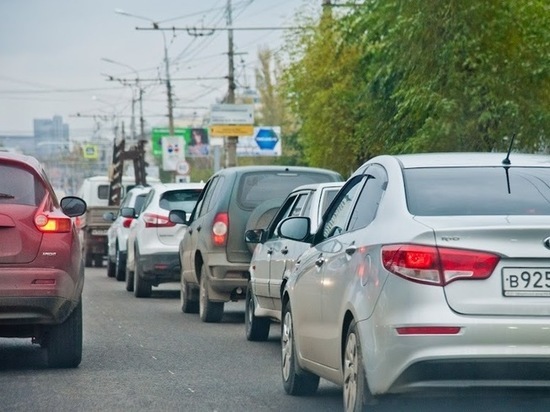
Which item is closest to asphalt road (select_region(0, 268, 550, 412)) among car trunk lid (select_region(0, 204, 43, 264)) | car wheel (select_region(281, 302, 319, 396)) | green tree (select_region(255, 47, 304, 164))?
car wheel (select_region(281, 302, 319, 396))

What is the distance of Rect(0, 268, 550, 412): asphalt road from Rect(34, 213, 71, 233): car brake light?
1.13 m

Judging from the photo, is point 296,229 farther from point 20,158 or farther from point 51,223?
point 20,158

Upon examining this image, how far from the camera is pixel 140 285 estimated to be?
81.1 ft

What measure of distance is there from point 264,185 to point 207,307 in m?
1.63

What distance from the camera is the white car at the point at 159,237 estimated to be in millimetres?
23891

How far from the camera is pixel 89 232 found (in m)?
39.0

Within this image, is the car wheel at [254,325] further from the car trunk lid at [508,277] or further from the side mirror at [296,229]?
the car trunk lid at [508,277]

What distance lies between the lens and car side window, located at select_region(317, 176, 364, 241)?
982cm

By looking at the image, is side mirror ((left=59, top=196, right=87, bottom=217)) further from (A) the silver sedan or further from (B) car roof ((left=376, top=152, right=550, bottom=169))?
(A) the silver sedan

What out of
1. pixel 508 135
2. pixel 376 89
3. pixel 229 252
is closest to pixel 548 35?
pixel 508 135

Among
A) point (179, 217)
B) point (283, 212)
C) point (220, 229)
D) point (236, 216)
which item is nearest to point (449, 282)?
point (283, 212)

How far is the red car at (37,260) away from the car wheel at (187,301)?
24.4ft

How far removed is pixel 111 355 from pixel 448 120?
14040mm

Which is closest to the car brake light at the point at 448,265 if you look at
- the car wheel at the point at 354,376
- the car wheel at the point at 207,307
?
the car wheel at the point at 354,376
